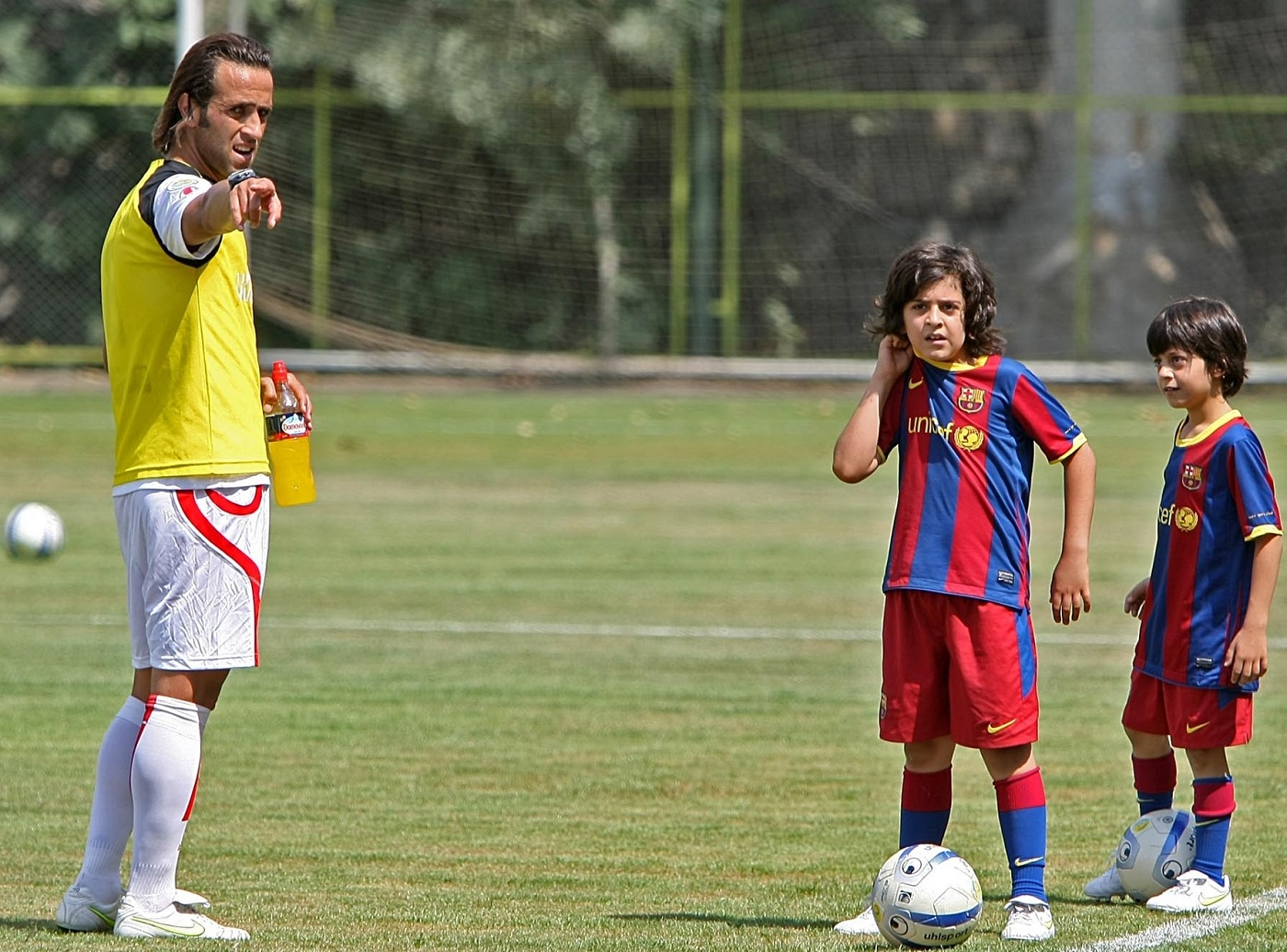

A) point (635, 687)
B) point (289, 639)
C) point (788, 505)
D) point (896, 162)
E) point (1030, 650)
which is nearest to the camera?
point (1030, 650)

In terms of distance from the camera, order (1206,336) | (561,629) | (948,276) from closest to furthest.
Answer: (948,276) → (1206,336) → (561,629)

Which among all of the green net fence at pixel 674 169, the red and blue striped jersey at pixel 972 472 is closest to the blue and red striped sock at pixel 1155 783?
the red and blue striped jersey at pixel 972 472

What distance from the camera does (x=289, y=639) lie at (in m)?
9.48

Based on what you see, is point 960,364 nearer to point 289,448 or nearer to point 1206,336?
point 1206,336

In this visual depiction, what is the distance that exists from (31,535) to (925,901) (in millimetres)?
8335

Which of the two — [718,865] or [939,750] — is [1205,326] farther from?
[718,865]

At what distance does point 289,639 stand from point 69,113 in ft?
53.1

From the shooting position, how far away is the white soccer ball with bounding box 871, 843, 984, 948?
171 inches

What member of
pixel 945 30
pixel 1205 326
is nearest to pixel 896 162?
pixel 945 30

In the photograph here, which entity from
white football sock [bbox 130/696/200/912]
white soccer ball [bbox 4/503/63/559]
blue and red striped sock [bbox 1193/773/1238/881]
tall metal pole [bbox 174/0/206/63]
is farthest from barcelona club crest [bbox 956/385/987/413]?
tall metal pole [bbox 174/0/206/63]

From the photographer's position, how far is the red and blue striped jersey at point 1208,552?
4832 mm

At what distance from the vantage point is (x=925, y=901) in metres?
4.35

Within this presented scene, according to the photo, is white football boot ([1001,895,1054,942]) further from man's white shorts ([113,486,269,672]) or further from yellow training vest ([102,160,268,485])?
yellow training vest ([102,160,268,485])

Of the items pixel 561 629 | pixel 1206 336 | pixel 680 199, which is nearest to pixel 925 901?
pixel 1206 336
